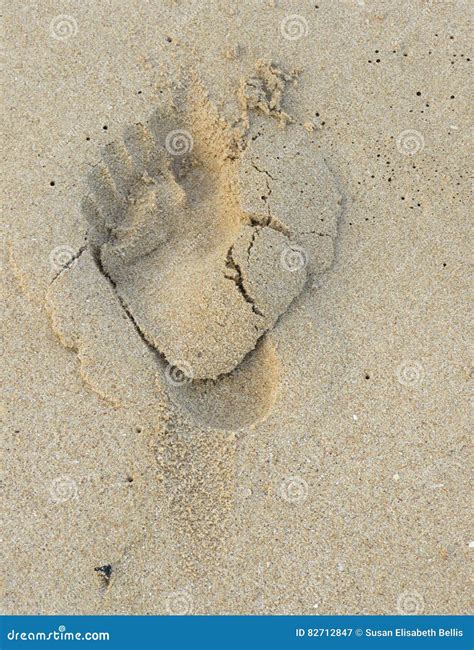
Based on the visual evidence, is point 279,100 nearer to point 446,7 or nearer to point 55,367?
point 446,7

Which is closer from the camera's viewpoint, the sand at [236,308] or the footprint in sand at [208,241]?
the sand at [236,308]

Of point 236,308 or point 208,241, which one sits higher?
point 208,241


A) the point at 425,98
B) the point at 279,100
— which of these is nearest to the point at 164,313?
the point at 279,100

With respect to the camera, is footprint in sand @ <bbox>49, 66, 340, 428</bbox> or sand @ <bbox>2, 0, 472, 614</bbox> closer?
sand @ <bbox>2, 0, 472, 614</bbox>

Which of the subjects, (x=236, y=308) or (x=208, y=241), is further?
(x=208, y=241)
